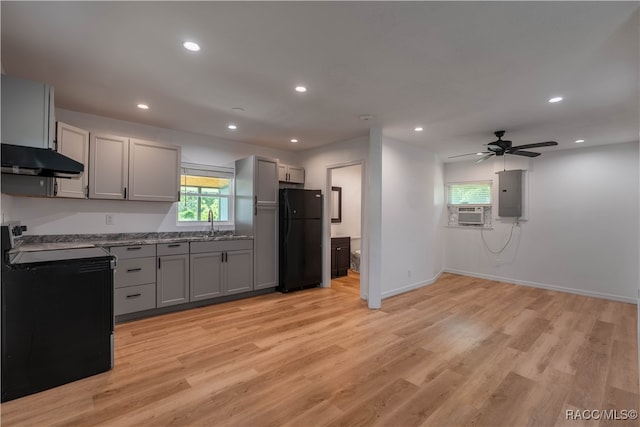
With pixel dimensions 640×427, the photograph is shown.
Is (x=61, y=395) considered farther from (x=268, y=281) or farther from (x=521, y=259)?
(x=521, y=259)

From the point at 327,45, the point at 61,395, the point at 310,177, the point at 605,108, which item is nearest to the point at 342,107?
the point at 327,45

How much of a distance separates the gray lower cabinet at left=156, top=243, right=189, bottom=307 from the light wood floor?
0.23 m

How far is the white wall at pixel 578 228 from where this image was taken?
15.2 ft

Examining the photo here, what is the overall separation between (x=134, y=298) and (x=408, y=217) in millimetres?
4087

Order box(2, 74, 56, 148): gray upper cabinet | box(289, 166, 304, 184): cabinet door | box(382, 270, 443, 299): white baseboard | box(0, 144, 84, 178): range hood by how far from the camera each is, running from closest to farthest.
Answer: box(0, 144, 84, 178): range hood
box(2, 74, 56, 148): gray upper cabinet
box(382, 270, 443, 299): white baseboard
box(289, 166, 304, 184): cabinet door

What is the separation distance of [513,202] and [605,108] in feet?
8.50

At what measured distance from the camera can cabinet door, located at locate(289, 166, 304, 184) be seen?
5.39 meters

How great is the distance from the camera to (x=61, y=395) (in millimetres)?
2100

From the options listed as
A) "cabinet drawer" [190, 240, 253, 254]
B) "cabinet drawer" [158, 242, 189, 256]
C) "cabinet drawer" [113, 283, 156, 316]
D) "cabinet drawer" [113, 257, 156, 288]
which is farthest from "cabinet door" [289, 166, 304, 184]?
"cabinet drawer" [113, 283, 156, 316]

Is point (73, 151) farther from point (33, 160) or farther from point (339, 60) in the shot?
point (339, 60)

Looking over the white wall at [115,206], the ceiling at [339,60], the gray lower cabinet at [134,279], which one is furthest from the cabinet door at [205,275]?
the ceiling at [339,60]

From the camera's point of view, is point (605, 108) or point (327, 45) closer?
point (327, 45)

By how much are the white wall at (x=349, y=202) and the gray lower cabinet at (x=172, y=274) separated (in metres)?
3.44

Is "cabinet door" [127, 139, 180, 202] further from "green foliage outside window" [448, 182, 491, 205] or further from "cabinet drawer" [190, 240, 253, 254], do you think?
"green foliage outside window" [448, 182, 491, 205]
